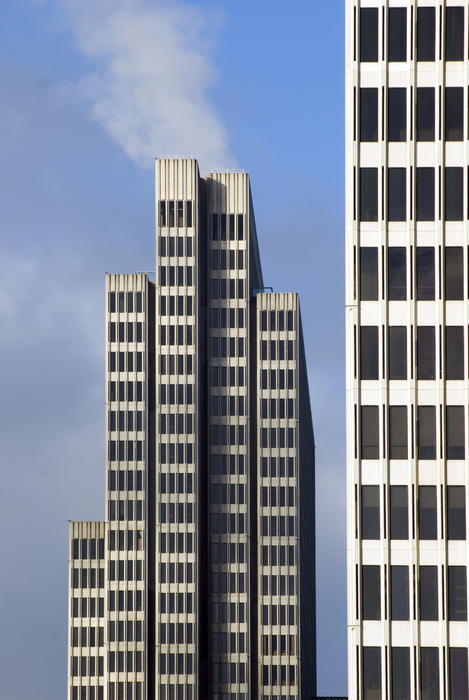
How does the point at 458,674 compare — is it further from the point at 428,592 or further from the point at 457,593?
the point at 428,592

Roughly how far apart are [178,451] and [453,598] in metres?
123

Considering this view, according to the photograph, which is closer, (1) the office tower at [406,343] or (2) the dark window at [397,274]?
(1) the office tower at [406,343]

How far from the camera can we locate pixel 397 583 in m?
76.9

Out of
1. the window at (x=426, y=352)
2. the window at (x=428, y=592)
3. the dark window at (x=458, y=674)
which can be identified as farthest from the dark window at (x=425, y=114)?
the dark window at (x=458, y=674)

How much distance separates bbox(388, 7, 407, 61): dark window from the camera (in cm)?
8088

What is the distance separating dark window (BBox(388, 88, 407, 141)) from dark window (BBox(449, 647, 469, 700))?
1224 inches

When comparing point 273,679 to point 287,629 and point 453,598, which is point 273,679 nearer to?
point 287,629

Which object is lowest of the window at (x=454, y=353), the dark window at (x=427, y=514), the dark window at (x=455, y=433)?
the dark window at (x=427, y=514)

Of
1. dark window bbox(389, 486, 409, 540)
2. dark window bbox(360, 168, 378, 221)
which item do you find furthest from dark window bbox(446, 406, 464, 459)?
dark window bbox(360, 168, 378, 221)

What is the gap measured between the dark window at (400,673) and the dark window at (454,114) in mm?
31180

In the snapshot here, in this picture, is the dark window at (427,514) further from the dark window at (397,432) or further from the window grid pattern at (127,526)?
the window grid pattern at (127,526)

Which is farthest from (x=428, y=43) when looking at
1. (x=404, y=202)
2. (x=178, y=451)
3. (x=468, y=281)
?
(x=178, y=451)

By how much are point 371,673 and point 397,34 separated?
128 feet

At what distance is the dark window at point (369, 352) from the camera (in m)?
79.4
